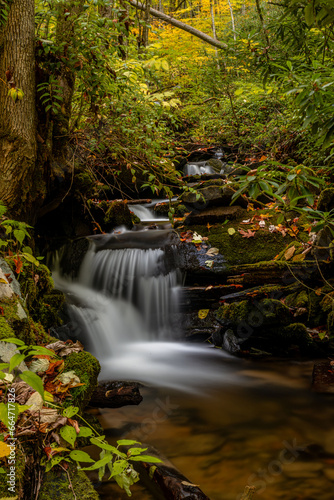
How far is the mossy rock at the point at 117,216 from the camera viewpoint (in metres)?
7.67

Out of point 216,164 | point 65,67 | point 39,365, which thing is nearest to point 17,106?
point 65,67

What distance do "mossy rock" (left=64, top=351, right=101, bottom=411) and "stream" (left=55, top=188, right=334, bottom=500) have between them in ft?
1.82

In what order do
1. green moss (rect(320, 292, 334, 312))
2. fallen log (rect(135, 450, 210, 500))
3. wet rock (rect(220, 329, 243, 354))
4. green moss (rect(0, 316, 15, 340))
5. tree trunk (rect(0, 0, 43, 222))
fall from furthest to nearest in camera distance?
wet rock (rect(220, 329, 243, 354)), green moss (rect(320, 292, 334, 312)), tree trunk (rect(0, 0, 43, 222)), green moss (rect(0, 316, 15, 340)), fallen log (rect(135, 450, 210, 500))

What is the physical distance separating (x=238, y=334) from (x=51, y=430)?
10.8 feet

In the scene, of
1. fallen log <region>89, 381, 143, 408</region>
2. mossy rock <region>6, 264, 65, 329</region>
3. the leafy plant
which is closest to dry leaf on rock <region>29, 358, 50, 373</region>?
the leafy plant

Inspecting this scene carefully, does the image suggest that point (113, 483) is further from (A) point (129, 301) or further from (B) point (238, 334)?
(A) point (129, 301)

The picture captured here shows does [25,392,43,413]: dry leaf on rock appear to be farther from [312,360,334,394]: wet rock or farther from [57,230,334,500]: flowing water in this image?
[312,360,334,394]: wet rock

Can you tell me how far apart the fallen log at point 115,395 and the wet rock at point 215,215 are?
12.4 feet

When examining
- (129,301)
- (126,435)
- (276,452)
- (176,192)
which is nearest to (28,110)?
(129,301)

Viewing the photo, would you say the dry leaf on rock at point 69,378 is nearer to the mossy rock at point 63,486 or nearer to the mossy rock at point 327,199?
the mossy rock at point 63,486

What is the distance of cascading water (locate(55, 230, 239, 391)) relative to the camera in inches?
172

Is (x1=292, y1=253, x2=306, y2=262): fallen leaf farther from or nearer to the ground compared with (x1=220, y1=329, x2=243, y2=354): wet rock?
farther from the ground

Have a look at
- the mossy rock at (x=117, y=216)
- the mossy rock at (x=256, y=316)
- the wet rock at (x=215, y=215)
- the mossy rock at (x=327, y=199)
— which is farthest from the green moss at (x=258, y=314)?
the mossy rock at (x=117, y=216)

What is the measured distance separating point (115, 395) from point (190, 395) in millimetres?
890
